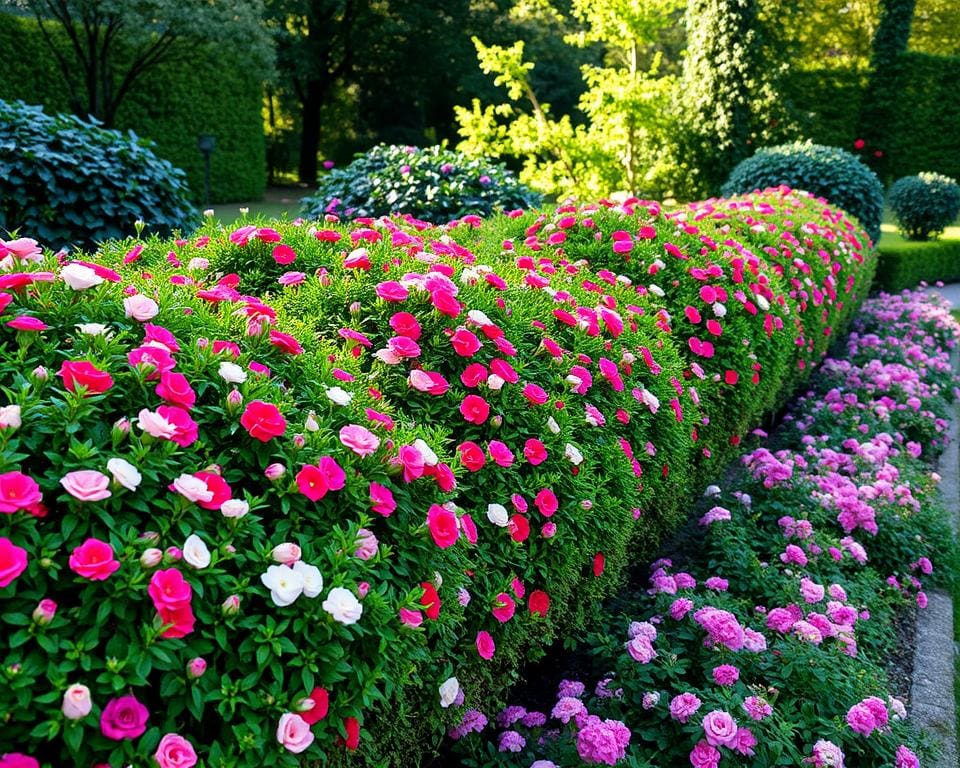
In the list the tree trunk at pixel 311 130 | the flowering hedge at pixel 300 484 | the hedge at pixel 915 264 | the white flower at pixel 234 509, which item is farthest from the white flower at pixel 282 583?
the tree trunk at pixel 311 130

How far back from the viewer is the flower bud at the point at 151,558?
1190mm

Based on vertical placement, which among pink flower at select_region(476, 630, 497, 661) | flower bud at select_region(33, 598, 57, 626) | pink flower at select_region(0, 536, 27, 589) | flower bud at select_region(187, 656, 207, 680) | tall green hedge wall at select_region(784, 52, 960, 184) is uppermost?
tall green hedge wall at select_region(784, 52, 960, 184)

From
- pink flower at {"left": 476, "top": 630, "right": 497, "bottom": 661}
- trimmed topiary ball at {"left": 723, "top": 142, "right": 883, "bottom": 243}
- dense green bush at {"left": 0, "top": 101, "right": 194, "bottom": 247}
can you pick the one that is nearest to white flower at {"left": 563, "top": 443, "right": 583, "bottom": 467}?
pink flower at {"left": 476, "top": 630, "right": 497, "bottom": 661}

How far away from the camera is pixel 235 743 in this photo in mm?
1214

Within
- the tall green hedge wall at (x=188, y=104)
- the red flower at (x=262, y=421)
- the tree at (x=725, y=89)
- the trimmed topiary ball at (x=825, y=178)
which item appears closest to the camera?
the red flower at (x=262, y=421)

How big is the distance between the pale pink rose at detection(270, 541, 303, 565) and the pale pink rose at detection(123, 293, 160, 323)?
1.95 feet

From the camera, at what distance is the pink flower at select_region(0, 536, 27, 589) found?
1.07m

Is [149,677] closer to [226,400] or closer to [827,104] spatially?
[226,400]

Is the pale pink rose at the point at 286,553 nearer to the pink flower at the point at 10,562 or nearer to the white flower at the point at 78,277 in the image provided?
the pink flower at the point at 10,562

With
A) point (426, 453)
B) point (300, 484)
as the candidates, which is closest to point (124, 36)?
point (426, 453)

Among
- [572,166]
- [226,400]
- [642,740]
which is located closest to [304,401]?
[226,400]

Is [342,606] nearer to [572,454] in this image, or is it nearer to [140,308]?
[140,308]

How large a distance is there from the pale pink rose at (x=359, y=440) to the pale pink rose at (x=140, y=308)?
0.47m

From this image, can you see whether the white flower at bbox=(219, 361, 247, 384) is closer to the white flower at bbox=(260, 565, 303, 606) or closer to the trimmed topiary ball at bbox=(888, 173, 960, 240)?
the white flower at bbox=(260, 565, 303, 606)
